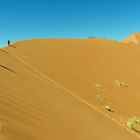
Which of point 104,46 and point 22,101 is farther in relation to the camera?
point 104,46

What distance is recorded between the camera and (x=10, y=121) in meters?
3.78

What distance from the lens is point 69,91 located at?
1168cm

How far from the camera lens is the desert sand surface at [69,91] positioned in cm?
441

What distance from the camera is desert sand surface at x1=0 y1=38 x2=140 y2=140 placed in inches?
174

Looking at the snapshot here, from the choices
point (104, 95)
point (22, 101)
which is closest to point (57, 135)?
point (22, 101)

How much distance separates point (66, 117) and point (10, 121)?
2.11m

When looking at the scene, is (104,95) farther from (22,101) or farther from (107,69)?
(22,101)

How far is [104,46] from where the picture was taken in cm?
2831

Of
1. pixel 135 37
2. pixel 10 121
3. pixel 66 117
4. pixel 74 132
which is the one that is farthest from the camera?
pixel 135 37

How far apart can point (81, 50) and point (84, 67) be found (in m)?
5.99

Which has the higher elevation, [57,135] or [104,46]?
[104,46]

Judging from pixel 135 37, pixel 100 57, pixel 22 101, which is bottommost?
pixel 22 101

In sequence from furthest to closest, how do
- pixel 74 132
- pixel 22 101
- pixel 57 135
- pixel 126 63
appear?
pixel 126 63, pixel 22 101, pixel 74 132, pixel 57 135

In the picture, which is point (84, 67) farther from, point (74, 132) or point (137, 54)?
point (74, 132)
